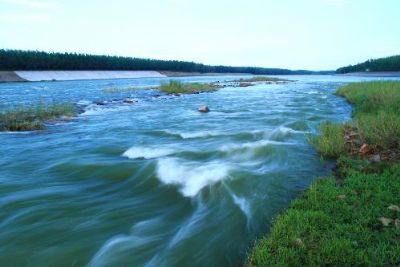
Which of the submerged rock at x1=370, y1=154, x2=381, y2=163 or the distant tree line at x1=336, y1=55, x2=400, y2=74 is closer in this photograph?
the submerged rock at x1=370, y1=154, x2=381, y2=163

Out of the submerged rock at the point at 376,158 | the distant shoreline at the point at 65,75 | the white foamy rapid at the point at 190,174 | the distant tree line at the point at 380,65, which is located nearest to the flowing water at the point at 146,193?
the white foamy rapid at the point at 190,174

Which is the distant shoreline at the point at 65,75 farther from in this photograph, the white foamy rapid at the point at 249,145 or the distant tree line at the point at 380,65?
the distant tree line at the point at 380,65

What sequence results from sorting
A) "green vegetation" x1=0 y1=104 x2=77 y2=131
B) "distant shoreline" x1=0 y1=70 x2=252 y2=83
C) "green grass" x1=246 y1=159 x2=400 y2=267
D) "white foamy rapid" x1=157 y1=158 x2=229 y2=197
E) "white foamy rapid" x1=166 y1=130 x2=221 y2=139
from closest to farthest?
1. "green grass" x1=246 y1=159 x2=400 y2=267
2. "white foamy rapid" x1=157 y1=158 x2=229 y2=197
3. "white foamy rapid" x1=166 y1=130 x2=221 y2=139
4. "green vegetation" x1=0 y1=104 x2=77 y2=131
5. "distant shoreline" x1=0 y1=70 x2=252 y2=83

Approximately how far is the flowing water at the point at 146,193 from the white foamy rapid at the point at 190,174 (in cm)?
3

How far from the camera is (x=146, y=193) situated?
363 inches

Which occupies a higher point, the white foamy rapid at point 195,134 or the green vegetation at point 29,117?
the white foamy rapid at point 195,134

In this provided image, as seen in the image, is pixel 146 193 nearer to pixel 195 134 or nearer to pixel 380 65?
pixel 195 134

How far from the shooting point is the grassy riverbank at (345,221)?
17.2 ft

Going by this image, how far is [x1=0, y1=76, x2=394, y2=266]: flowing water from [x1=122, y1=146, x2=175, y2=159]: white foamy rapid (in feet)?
0.13

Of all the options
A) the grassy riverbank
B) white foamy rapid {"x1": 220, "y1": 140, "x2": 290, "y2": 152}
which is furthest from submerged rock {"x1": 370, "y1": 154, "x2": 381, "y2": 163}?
white foamy rapid {"x1": 220, "y1": 140, "x2": 290, "y2": 152}

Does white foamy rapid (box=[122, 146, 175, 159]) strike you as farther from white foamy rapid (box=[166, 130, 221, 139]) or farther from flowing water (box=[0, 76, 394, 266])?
white foamy rapid (box=[166, 130, 221, 139])

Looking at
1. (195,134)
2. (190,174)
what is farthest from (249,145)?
(190,174)

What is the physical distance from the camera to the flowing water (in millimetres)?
6375

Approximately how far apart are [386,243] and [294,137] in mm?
9538
